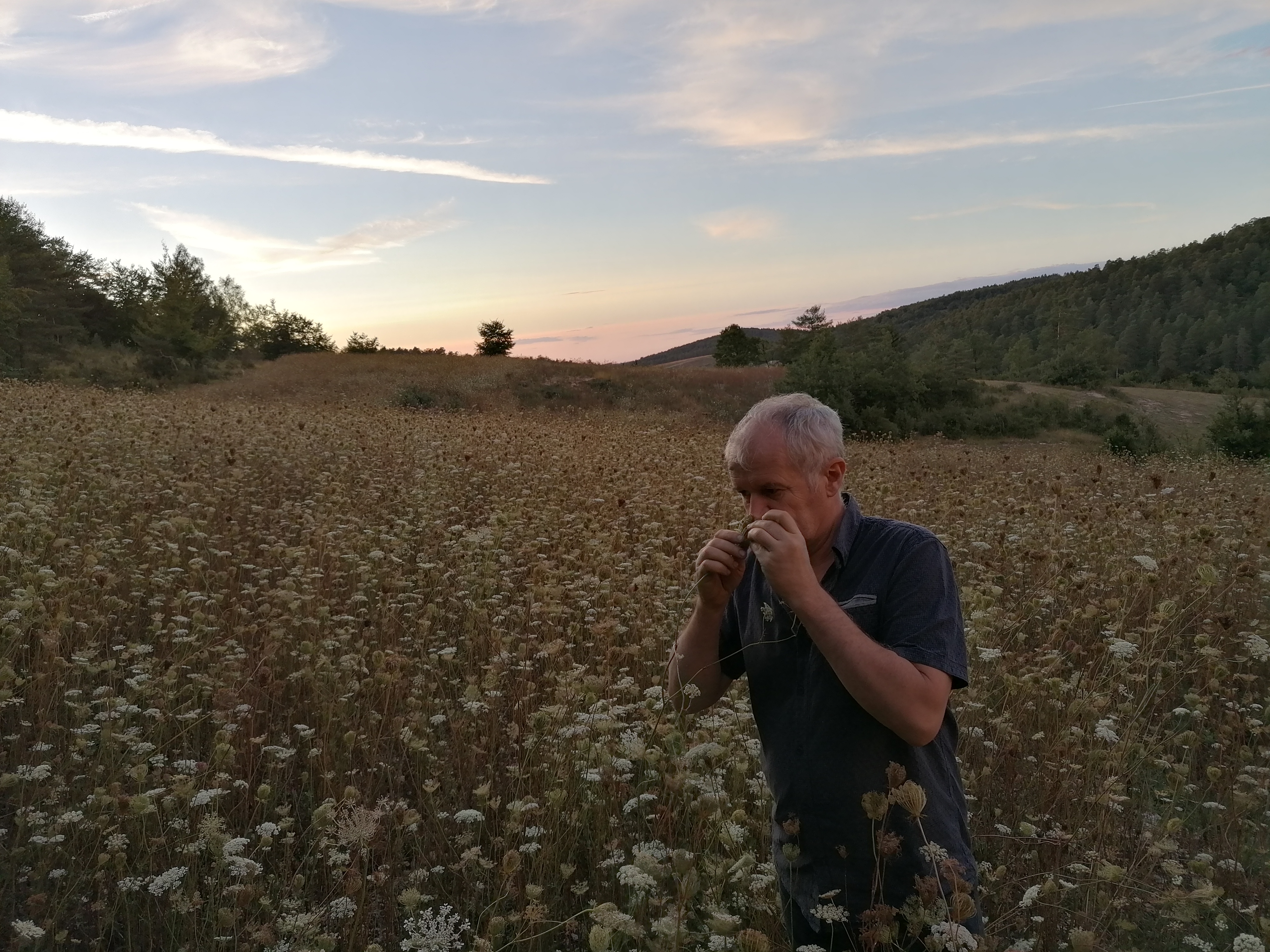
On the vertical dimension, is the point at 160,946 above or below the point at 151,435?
below

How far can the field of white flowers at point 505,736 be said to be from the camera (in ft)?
8.18

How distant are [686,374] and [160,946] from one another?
3481 centimetres

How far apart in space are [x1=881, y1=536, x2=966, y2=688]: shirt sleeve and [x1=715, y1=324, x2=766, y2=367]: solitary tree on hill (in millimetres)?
71909

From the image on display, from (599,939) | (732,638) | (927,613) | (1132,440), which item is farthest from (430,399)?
(599,939)

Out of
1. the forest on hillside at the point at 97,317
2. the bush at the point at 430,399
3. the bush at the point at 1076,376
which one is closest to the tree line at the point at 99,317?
the forest on hillside at the point at 97,317

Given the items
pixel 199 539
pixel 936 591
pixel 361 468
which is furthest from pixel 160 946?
pixel 361 468

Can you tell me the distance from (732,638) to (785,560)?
27.0 inches

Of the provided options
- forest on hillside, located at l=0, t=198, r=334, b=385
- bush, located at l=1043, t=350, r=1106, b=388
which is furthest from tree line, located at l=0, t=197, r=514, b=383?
bush, located at l=1043, t=350, r=1106, b=388

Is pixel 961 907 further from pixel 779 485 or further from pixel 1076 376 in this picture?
pixel 1076 376

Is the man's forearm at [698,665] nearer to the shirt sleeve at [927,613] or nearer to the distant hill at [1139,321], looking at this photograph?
the shirt sleeve at [927,613]

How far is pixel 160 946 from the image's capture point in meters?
2.57

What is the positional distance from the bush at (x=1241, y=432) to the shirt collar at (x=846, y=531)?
18.7 metres

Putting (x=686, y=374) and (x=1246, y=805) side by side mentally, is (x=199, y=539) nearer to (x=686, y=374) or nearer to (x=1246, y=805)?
(x=1246, y=805)

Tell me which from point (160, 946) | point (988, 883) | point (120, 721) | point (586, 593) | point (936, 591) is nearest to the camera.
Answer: point (936, 591)
